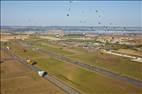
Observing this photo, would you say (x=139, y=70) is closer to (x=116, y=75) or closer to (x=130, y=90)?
(x=116, y=75)

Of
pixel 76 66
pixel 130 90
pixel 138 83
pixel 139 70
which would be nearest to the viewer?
pixel 130 90

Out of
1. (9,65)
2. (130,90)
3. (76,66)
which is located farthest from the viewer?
(9,65)

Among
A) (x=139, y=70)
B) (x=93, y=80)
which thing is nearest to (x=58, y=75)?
(x=93, y=80)

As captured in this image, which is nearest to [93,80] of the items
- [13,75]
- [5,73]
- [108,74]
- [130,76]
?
[108,74]

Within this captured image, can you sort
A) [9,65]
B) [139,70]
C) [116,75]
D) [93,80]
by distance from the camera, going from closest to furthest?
[93,80]
[116,75]
[139,70]
[9,65]

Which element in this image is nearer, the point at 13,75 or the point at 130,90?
the point at 130,90

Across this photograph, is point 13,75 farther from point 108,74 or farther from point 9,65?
point 108,74
